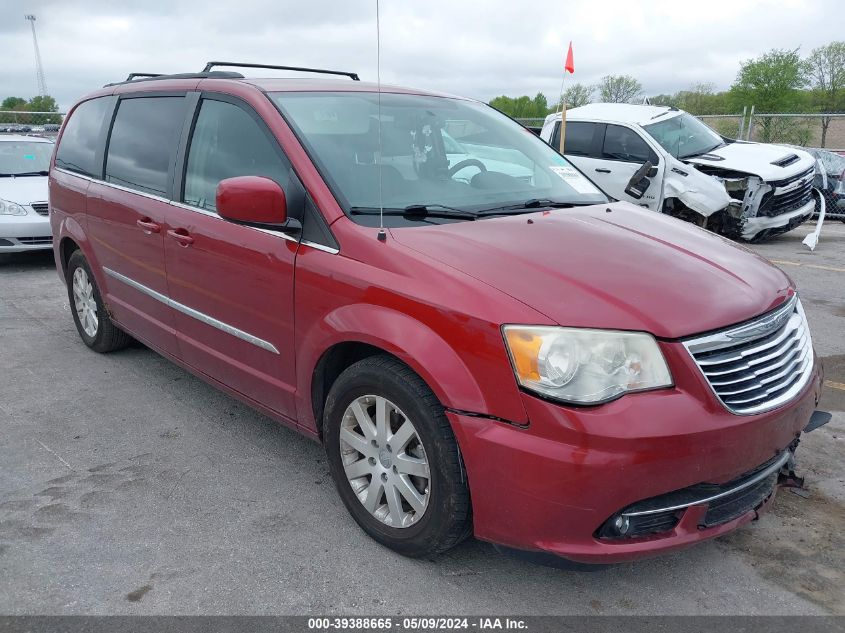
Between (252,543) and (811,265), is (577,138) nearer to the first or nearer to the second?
(811,265)

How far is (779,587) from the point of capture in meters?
2.64

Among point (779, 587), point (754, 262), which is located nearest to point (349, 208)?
point (754, 262)

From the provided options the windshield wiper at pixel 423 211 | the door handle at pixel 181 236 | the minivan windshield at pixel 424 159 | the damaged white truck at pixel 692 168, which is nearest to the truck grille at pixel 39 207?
the door handle at pixel 181 236

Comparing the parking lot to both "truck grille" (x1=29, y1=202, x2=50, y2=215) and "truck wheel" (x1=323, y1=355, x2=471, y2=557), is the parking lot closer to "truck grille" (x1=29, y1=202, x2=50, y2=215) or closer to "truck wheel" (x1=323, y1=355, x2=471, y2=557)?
"truck wheel" (x1=323, y1=355, x2=471, y2=557)

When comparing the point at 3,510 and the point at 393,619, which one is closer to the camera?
the point at 393,619

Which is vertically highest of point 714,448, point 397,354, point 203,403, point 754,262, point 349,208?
point 349,208

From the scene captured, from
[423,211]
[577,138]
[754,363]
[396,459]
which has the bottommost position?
[396,459]

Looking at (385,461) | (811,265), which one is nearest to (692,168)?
(811,265)

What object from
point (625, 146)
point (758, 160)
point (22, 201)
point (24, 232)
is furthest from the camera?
point (625, 146)

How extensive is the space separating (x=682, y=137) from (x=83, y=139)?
8.30 metres

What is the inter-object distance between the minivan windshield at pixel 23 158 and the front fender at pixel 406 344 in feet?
27.1

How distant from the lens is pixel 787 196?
9.76 metres

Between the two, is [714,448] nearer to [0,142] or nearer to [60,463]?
[60,463]

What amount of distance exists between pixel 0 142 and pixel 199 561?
9.21 meters
